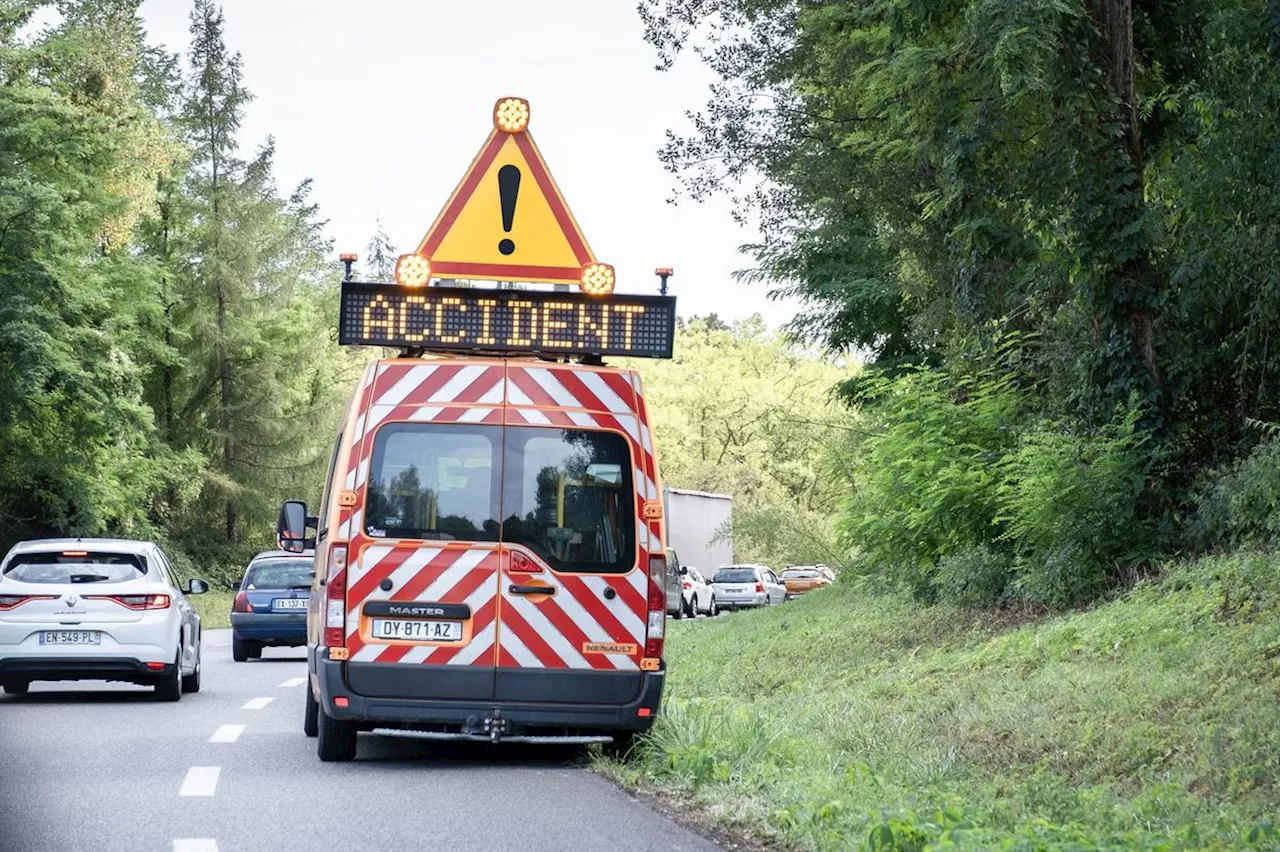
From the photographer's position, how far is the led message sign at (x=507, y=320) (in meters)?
11.4

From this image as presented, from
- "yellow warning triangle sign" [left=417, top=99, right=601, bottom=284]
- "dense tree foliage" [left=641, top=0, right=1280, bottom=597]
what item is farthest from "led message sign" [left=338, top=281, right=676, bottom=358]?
"dense tree foliage" [left=641, top=0, right=1280, bottom=597]

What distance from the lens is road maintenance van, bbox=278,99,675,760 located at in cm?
1144

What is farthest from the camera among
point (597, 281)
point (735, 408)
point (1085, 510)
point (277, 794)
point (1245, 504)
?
point (735, 408)

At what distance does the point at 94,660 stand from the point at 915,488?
9966 millimetres

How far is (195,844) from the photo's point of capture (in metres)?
8.38

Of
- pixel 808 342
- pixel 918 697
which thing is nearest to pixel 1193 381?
pixel 918 697

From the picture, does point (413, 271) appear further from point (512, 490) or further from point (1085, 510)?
point (1085, 510)

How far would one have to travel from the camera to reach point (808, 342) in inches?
1486

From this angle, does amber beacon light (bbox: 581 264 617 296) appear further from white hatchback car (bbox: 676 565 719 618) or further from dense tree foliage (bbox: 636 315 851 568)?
dense tree foliage (bbox: 636 315 851 568)

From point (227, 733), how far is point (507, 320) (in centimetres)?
452

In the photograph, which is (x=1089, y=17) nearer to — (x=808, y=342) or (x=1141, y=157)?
(x=1141, y=157)

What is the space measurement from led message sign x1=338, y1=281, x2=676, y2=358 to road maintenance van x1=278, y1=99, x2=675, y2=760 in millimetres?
12

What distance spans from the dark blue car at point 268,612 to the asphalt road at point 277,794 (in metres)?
10.6

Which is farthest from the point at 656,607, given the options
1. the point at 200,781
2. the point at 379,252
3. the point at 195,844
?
the point at 379,252
